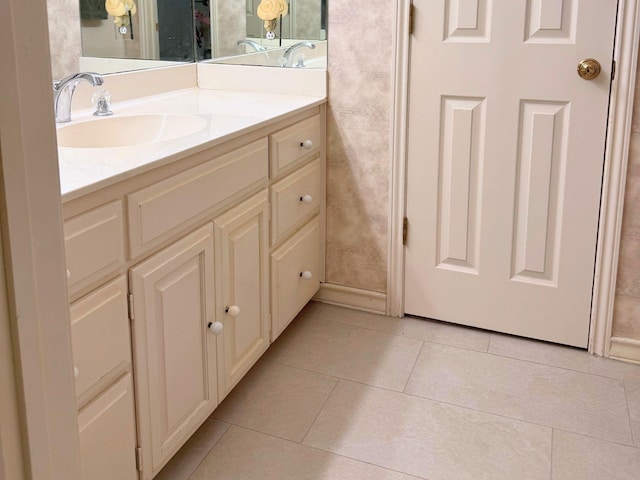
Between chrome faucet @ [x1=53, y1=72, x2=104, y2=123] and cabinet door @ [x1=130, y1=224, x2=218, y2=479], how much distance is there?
53 centimetres

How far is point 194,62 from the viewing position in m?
2.61

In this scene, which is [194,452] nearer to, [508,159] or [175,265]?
[175,265]

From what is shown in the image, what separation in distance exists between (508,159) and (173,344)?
133 cm

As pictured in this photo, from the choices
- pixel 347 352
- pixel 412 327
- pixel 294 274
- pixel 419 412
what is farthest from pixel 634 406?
pixel 294 274

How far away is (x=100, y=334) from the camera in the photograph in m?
Answer: 1.29

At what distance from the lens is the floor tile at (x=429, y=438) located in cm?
175

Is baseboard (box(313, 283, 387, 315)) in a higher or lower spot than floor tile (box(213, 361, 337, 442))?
higher

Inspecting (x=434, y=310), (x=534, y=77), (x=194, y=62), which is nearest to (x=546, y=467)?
(x=434, y=310)

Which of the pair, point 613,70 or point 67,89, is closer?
point 67,89

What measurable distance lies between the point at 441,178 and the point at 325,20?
71cm

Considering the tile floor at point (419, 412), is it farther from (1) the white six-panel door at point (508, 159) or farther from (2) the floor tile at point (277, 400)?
(1) the white six-panel door at point (508, 159)

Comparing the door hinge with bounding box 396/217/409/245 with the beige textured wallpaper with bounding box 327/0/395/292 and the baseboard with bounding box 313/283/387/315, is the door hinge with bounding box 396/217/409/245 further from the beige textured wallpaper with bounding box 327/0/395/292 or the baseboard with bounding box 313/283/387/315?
the baseboard with bounding box 313/283/387/315

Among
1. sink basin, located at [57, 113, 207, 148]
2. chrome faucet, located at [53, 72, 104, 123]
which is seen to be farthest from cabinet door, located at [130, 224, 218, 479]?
chrome faucet, located at [53, 72, 104, 123]

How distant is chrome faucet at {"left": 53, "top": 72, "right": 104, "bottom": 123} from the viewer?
1797mm
